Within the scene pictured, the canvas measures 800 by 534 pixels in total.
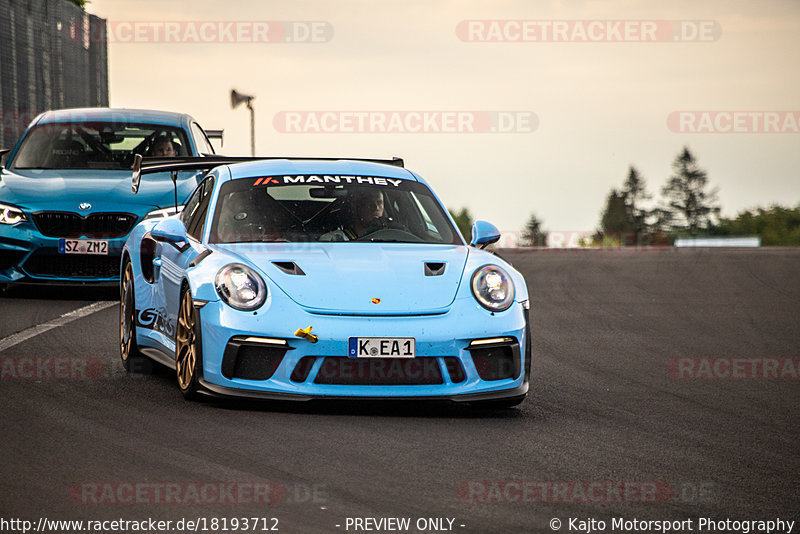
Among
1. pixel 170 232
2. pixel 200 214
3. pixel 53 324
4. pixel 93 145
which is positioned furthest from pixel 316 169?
pixel 93 145

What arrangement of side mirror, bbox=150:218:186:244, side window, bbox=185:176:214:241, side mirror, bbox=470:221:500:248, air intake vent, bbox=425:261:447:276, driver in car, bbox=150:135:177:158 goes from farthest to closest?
driver in car, bbox=150:135:177:158 → side window, bbox=185:176:214:241 → side mirror, bbox=470:221:500:248 → side mirror, bbox=150:218:186:244 → air intake vent, bbox=425:261:447:276

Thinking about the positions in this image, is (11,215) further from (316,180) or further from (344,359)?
(344,359)

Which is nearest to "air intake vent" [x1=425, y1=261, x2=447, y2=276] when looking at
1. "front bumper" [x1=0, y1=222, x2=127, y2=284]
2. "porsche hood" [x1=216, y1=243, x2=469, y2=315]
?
"porsche hood" [x1=216, y1=243, x2=469, y2=315]

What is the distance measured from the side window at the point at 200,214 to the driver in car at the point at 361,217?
772mm

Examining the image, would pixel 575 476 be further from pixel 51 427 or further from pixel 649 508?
pixel 51 427

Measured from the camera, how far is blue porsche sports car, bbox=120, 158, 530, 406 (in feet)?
21.7

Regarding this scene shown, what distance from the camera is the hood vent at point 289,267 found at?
22.6ft

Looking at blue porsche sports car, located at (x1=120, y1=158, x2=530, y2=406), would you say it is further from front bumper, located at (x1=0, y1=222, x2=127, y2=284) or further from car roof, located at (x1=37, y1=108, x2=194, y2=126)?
car roof, located at (x1=37, y1=108, x2=194, y2=126)

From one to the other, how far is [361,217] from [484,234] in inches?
29.8

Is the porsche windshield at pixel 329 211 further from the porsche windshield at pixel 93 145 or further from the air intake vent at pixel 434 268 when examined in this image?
the porsche windshield at pixel 93 145

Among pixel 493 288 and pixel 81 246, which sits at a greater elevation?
pixel 493 288

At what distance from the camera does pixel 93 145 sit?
45.5 ft

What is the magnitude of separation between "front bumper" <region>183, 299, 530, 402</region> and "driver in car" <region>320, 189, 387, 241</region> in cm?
110

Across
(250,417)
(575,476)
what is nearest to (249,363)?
(250,417)
